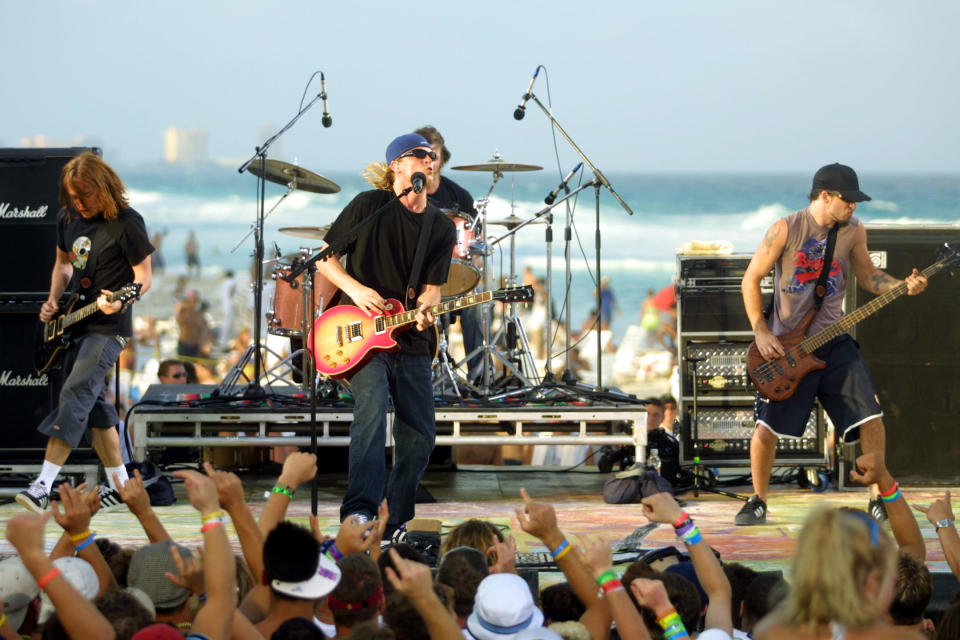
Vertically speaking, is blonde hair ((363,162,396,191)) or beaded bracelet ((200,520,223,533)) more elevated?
blonde hair ((363,162,396,191))

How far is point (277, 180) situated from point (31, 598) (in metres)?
6.38

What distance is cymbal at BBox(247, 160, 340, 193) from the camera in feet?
30.0

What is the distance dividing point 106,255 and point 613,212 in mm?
27612

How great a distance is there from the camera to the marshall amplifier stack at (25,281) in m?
7.66

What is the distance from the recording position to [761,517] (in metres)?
6.69

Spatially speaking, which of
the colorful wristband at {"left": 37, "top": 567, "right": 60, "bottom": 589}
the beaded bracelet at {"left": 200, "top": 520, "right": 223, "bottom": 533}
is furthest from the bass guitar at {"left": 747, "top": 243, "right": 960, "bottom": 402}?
the colorful wristband at {"left": 37, "top": 567, "right": 60, "bottom": 589}

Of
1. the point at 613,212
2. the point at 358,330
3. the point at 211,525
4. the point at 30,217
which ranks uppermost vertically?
the point at 613,212

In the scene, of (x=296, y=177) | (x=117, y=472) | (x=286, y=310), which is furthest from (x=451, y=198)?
(x=117, y=472)

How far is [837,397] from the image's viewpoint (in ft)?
20.8

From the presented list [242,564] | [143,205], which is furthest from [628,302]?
[242,564]

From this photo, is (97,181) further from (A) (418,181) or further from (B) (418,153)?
(A) (418,181)

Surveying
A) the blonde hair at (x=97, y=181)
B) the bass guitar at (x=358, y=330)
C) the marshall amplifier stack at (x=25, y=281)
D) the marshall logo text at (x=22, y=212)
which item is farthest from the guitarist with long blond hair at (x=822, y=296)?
the marshall logo text at (x=22, y=212)

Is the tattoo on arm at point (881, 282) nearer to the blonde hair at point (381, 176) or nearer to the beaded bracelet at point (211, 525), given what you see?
the blonde hair at point (381, 176)

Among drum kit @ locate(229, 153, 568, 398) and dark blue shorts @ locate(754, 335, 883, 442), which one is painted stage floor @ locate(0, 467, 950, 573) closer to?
dark blue shorts @ locate(754, 335, 883, 442)
